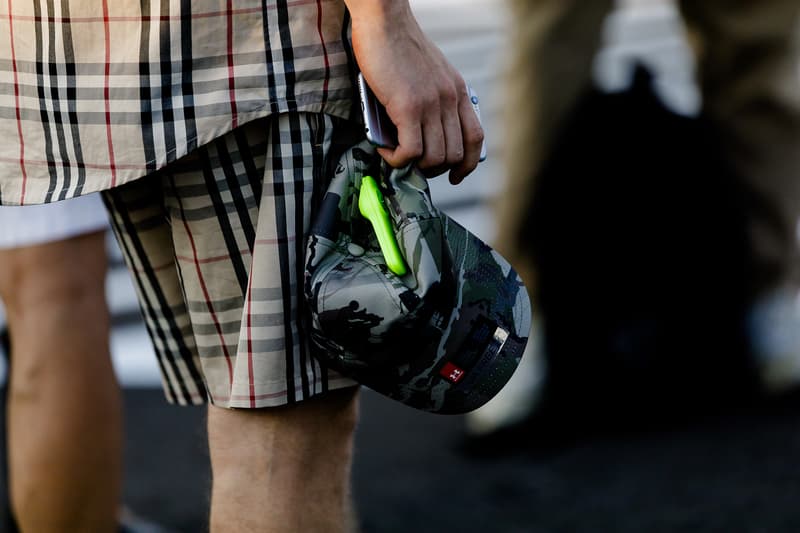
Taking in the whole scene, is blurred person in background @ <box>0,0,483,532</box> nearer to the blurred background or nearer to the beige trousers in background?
the blurred background

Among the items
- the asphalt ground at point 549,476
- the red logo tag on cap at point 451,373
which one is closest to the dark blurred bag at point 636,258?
the asphalt ground at point 549,476

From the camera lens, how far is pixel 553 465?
2729 mm

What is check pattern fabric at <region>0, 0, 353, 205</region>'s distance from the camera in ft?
4.01

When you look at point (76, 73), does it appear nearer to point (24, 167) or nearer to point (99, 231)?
point (24, 167)

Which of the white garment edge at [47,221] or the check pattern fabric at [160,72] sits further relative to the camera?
the white garment edge at [47,221]

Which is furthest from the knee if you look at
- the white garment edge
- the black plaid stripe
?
the white garment edge

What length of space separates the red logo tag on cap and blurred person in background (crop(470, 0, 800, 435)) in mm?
1641

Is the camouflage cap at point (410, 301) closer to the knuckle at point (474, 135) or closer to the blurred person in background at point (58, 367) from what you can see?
the knuckle at point (474, 135)

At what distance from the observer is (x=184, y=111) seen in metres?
1.23

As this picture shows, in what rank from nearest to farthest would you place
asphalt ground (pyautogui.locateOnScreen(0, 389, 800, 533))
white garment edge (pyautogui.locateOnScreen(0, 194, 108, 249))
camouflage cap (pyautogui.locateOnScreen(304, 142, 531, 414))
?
camouflage cap (pyautogui.locateOnScreen(304, 142, 531, 414)), white garment edge (pyautogui.locateOnScreen(0, 194, 108, 249)), asphalt ground (pyautogui.locateOnScreen(0, 389, 800, 533))

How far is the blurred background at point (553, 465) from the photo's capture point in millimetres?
2473

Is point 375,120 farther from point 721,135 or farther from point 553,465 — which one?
point 721,135

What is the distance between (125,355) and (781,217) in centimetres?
188

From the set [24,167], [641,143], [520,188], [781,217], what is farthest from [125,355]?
[24,167]
